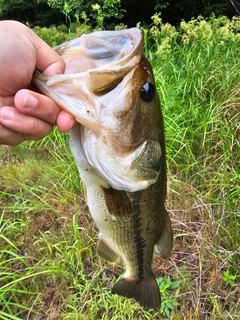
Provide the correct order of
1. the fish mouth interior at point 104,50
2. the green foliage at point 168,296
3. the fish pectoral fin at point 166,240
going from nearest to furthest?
the fish mouth interior at point 104,50, the fish pectoral fin at point 166,240, the green foliage at point 168,296

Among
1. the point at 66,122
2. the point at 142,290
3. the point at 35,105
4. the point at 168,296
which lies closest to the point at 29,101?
the point at 35,105

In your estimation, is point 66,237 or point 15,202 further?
point 15,202

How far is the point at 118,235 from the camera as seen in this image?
5.48 feet

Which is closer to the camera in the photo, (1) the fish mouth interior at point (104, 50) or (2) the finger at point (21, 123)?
(1) the fish mouth interior at point (104, 50)

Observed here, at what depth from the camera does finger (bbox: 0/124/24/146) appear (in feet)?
5.01

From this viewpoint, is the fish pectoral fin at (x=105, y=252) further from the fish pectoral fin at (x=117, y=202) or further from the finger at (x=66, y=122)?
the finger at (x=66, y=122)

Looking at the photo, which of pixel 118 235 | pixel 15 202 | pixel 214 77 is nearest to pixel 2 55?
pixel 118 235

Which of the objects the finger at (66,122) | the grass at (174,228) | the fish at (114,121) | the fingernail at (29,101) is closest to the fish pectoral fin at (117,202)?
the fish at (114,121)

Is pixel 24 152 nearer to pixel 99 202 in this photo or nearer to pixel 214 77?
pixel 214 77

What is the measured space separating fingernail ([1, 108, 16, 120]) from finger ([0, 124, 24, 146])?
3.4 inches

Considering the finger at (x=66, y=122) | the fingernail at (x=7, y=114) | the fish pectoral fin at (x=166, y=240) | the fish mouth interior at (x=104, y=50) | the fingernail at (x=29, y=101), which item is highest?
the fish mouth interior at (x=104, y=50)

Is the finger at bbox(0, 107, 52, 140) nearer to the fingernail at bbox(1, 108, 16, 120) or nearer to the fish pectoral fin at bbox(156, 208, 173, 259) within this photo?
the fingernail at bbox(1, 108, 16, 120)

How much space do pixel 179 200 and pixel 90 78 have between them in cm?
209

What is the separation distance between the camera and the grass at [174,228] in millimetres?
2779
